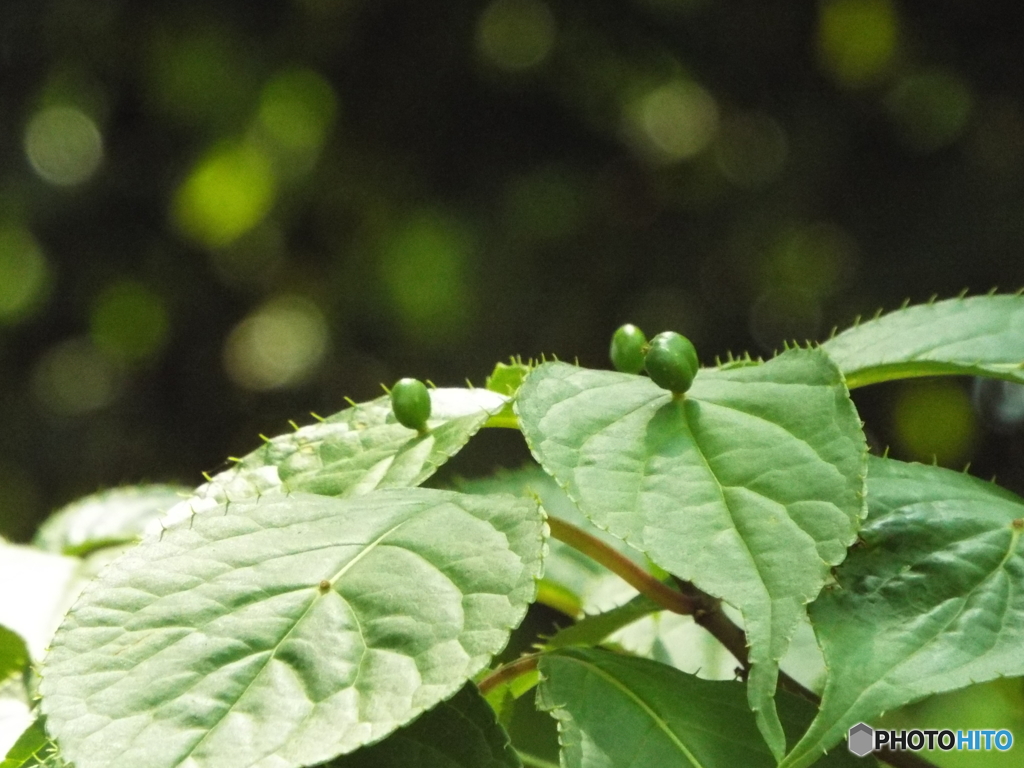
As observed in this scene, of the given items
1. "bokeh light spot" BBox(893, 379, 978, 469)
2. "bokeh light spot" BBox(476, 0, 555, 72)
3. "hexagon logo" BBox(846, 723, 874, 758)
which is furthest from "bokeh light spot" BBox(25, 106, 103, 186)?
"hexagon logo" BBox(846, 723, 874, 758)

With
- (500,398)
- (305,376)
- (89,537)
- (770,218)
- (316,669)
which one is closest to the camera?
(316,669)

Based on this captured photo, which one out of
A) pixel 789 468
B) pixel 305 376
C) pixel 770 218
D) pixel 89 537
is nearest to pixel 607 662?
pixel 789 468

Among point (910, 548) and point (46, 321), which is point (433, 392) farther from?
point (46, 321)

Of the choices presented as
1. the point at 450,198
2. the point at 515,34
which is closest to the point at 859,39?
the point at 515,34

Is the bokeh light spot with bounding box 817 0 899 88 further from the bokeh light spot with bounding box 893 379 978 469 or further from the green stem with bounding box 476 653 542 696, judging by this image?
the green stem with bounding box 476 653 542 696

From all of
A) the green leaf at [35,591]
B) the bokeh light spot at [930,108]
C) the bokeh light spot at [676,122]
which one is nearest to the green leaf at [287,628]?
the green leaf at [35,591]

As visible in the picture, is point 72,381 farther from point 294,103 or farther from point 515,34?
point 515,34

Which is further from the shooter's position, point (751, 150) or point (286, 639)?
point (751, 150)

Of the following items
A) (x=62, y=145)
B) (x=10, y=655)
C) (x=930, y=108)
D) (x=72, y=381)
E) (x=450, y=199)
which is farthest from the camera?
(x=72, y=381)
